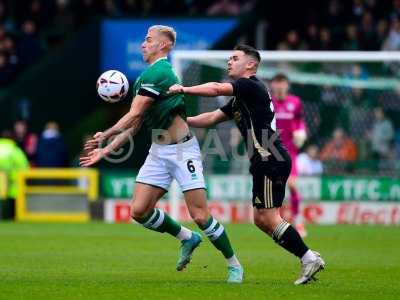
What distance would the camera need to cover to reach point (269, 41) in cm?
2591

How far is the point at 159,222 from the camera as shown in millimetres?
11195

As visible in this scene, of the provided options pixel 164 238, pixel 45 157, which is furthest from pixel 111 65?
pixel 164 238

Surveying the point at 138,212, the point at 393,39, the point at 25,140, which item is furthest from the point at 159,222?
the point at 25,140

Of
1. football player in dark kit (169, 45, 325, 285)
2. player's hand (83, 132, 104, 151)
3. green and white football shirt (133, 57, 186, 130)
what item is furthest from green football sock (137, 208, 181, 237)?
player's hand (83, 132, 104, 151)

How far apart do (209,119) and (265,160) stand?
91cm

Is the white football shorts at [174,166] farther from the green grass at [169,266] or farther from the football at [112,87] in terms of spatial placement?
the green grass at [169,266]

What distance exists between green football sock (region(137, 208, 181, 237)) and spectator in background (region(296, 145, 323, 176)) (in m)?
11.0

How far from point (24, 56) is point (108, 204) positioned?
6.51 meters

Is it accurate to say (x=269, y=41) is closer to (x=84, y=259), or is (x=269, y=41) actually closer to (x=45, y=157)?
(x=45, y=157)

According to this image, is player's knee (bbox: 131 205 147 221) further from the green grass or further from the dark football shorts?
the dark football shorts

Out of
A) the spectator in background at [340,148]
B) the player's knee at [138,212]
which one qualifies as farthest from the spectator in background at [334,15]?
the player's knee at [138,212]

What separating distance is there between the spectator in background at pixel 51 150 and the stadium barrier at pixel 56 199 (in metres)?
1.80

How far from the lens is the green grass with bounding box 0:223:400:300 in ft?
32.2

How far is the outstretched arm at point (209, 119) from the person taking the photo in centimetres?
1102
